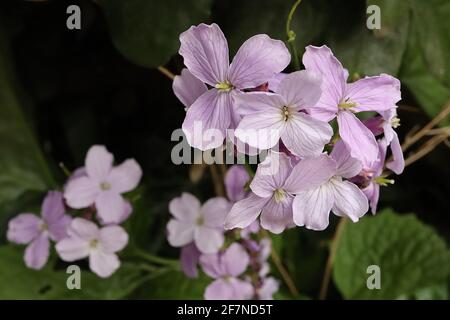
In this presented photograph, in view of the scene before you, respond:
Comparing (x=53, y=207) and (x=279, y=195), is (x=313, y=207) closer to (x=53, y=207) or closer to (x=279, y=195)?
(x=279, y=195)

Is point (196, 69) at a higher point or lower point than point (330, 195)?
higher

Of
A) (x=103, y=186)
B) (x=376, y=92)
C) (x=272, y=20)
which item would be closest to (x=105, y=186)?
(x=103, y=186)

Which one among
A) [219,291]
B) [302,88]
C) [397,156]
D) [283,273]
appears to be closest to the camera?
[302,88]

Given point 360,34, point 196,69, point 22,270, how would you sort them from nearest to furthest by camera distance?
point 196,69 < point 360,34 < point 22,270

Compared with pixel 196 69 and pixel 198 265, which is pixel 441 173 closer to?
pixel 198 265

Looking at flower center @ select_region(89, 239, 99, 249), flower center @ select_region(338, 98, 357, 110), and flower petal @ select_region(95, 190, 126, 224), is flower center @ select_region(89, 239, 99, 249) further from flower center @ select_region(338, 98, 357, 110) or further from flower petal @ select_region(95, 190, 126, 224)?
flower center @ select_region(338, 98, 357, 110)

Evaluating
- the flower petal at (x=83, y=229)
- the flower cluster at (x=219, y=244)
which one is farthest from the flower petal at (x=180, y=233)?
the flower petal at (x=83, y=229)

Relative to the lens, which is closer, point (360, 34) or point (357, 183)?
point (357, 183)

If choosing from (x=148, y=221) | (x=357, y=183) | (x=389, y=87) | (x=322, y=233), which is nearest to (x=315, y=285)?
(x=322, y=233)
